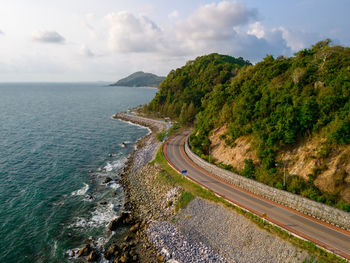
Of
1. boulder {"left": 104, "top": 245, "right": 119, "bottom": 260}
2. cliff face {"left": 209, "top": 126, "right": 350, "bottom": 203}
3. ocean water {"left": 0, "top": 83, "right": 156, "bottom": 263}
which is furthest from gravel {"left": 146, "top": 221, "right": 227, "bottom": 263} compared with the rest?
cliff face {"left": 209, "top": 126, "right": 350, "bottom": 203}

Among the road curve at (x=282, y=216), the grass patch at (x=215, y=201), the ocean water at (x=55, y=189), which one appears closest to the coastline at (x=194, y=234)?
the grass patch at (x=215, y=201)

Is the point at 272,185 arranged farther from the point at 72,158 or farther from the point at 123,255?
the point at 72,158

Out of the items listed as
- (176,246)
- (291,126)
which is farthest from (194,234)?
(291,126)

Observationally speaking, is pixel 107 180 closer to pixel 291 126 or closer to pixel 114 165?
pixel 114 165

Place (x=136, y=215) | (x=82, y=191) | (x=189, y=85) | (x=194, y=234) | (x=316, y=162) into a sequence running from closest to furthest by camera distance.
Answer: (x=194, y=234), (x=316, y=162), (x=136, y=215), (x=82, y=191), (x=189, y=85)

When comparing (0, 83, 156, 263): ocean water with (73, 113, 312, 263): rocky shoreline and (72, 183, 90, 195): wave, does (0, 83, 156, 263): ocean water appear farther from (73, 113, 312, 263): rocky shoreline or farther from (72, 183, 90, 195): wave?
(73, 113, 312, 263): rocky shoreline

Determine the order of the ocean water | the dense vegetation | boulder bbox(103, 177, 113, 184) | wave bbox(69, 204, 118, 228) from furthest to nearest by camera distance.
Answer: the dense vegetation
boulder bbox(103, 177, 113, 184)
wave bbox(69, 204, 118, 228)
the ocean water
